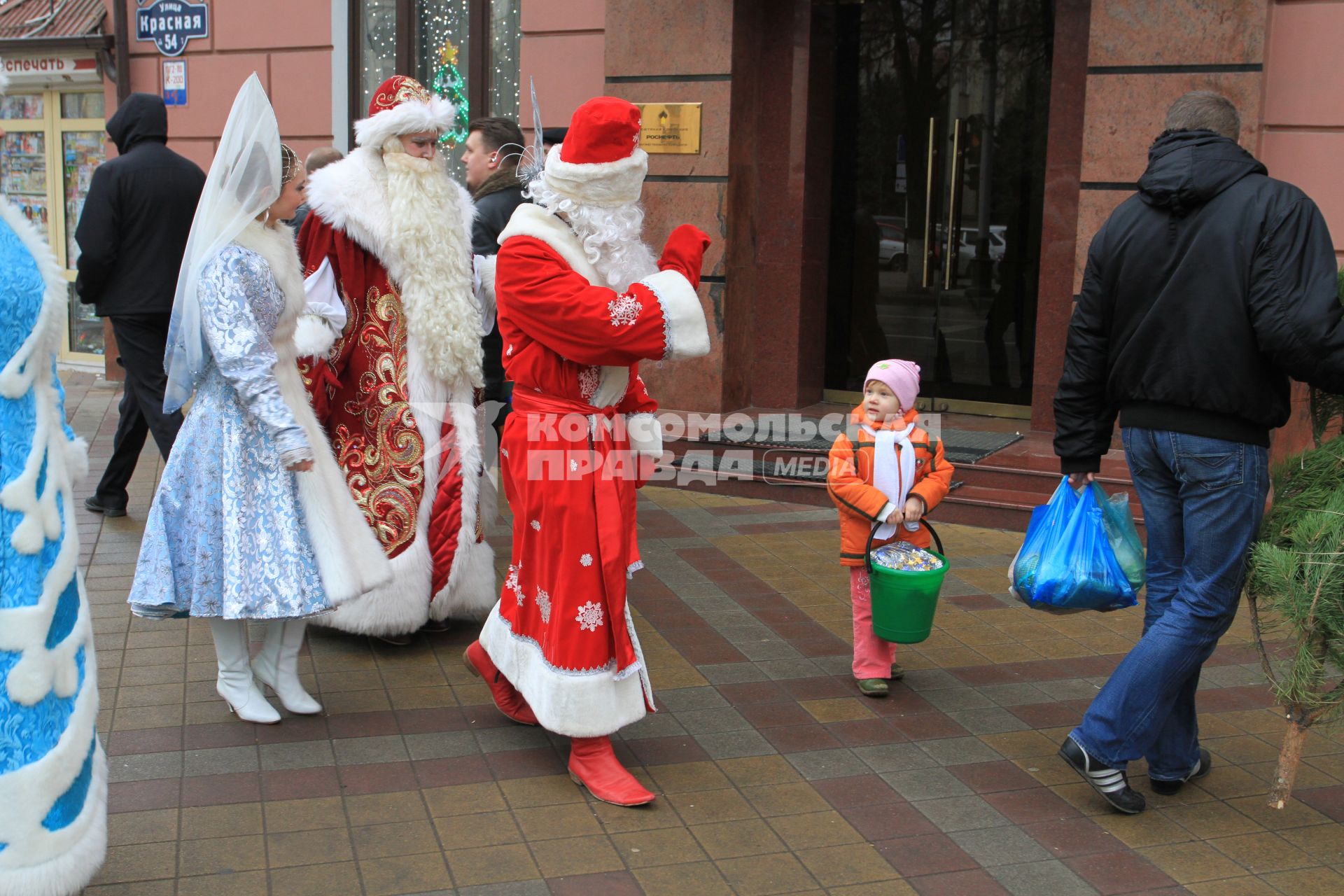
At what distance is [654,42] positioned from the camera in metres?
8.37

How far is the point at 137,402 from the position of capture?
6.89m

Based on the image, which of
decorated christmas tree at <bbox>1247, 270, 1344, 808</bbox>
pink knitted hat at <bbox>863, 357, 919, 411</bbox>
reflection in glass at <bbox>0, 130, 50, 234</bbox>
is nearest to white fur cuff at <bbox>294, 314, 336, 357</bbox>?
pink knitted hat at <bbox>863, 357, 919, 411</bbox>

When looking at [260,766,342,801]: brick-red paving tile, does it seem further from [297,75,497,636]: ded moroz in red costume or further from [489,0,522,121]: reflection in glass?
[489,0,522,121]: reflection in glass

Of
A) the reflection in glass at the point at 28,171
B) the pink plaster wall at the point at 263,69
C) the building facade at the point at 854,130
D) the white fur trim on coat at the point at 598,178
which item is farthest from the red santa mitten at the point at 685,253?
the reflection in glass at the point at 28,171

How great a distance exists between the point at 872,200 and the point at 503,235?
230 inches

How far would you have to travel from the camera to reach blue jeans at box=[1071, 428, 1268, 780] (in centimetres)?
363

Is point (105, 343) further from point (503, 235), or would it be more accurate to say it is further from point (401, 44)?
point (503, 235)

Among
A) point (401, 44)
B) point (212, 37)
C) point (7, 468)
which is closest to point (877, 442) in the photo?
point (7, 468)

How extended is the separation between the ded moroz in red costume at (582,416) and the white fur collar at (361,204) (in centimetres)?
118

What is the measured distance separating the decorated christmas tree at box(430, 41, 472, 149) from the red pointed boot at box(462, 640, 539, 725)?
21.1 ft

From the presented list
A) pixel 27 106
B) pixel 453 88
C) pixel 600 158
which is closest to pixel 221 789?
pixel 600 158

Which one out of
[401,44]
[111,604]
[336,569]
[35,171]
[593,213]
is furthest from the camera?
[35,171]

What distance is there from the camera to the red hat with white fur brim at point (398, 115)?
497cm

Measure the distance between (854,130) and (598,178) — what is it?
19.1 ft
